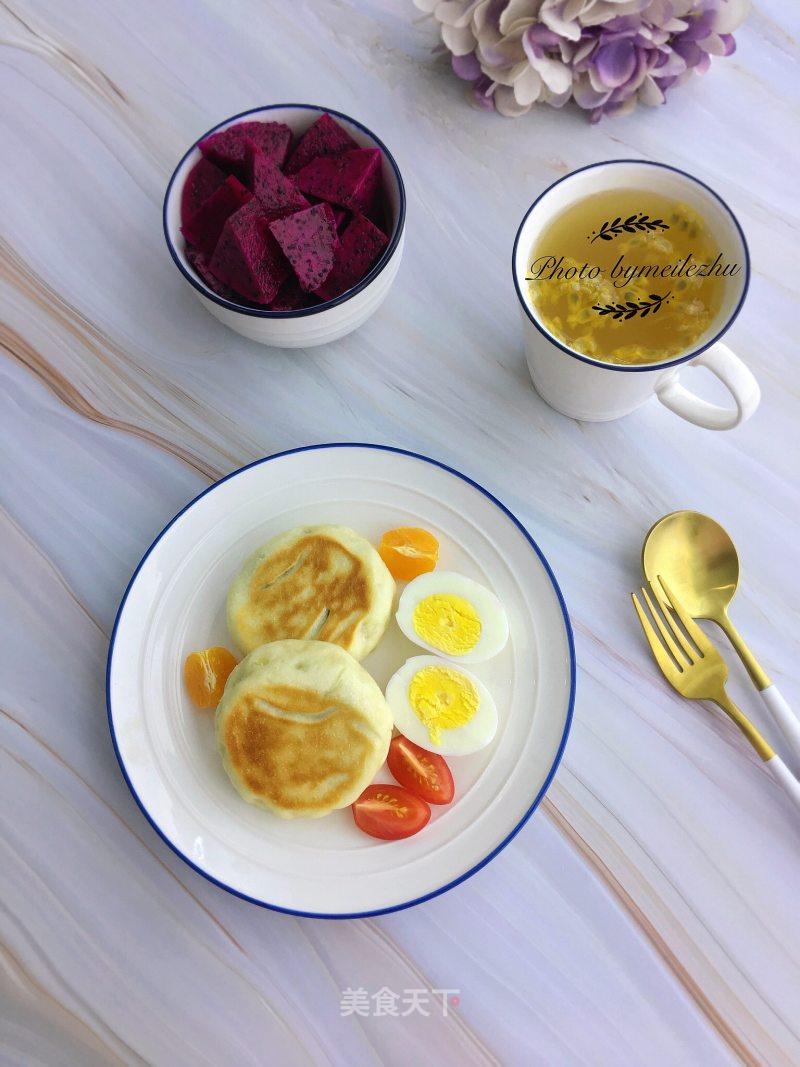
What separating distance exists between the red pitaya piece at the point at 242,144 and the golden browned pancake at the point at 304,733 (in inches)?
29.0

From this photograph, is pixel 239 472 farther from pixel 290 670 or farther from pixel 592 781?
pixel 592 781

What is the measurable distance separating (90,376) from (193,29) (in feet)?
2.26

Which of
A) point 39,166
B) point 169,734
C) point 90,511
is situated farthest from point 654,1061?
point 39,166

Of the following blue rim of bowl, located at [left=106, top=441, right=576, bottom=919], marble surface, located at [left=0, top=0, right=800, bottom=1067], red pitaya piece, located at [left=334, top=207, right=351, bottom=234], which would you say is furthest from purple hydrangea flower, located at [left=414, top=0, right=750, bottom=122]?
blue rim of bowl, located at [left=106, top=441, right=576, bottom=919]

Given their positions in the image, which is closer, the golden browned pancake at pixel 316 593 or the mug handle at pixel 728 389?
the mug handle at pixel 728 389

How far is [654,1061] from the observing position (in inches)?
47.0

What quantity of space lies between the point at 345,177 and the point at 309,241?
0.42ft

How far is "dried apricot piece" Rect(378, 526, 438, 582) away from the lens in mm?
1274

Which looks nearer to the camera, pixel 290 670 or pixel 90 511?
pixel 290 670

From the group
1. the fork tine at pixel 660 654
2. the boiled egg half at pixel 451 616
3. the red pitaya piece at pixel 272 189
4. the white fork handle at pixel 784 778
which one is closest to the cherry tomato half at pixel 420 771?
the boiled egg half at pixel 451 616

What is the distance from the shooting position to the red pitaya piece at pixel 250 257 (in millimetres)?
1209

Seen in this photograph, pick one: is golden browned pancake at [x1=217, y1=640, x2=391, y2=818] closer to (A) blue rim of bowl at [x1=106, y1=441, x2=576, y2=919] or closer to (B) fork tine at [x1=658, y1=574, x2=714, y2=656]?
(A) blue rim of bowl at [x1=106, y1=441, x2=576, y2=919]

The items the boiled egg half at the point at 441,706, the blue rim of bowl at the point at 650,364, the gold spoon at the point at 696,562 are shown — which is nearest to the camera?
the blue rim of bowl at the point at 650,364

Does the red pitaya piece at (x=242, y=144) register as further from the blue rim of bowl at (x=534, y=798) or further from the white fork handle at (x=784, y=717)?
the white fork handle at (x=784, y=717)
